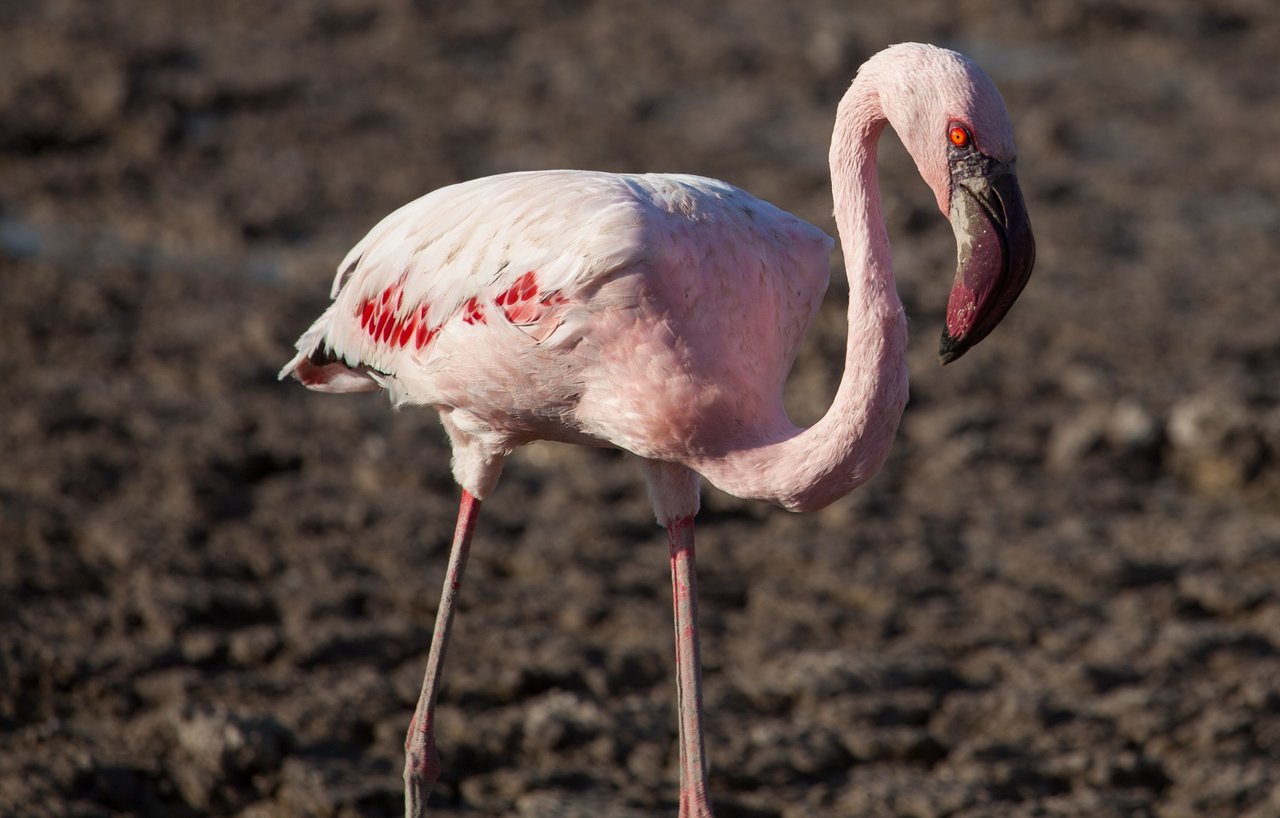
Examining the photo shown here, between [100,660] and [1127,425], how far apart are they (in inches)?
161

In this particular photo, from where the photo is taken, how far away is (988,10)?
38.0 ft

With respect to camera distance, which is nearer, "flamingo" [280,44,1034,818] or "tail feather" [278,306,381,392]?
"flamingo" [280,44,1034,818]

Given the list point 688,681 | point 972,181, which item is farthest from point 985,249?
point 688,681

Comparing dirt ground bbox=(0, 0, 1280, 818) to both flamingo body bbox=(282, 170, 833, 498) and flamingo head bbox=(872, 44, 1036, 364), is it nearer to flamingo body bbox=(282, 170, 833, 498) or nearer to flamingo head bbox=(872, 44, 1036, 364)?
flamingo body bbox=(282, 170, 833, 498)

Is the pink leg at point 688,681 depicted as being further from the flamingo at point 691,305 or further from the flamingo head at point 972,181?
the flamingo head at point 972,181

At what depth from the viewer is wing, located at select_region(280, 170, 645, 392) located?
11.9 feet

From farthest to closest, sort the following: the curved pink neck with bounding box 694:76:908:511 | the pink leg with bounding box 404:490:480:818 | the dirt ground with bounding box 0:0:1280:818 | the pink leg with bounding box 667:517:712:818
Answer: the dirt ground with bounding box 0:0:1280:818
the pink leg with bounding box 404:490:480:818
the pink leg with bounding box 667:517:712:818
the curved pink neck with bounding box 694:76:908:511


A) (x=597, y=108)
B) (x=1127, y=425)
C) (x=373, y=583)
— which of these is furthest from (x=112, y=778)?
(x=597, y=108)

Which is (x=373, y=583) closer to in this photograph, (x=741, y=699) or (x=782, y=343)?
(x=741, y=699)

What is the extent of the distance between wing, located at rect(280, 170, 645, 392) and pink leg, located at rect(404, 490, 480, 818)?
1.50 feet

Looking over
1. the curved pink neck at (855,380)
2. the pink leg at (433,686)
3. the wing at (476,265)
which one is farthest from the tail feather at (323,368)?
the curved pink neck at (855,380)

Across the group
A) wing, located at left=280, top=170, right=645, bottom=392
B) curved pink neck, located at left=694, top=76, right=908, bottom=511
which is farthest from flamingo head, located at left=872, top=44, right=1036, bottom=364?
wing, located at left=280, top=170, right=645, bottom=392

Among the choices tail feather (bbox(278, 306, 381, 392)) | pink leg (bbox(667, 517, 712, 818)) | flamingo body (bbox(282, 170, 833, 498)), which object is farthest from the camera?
tail feather (bbox(278, 306, 381, 392))

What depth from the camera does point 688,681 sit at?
4.05 meters
